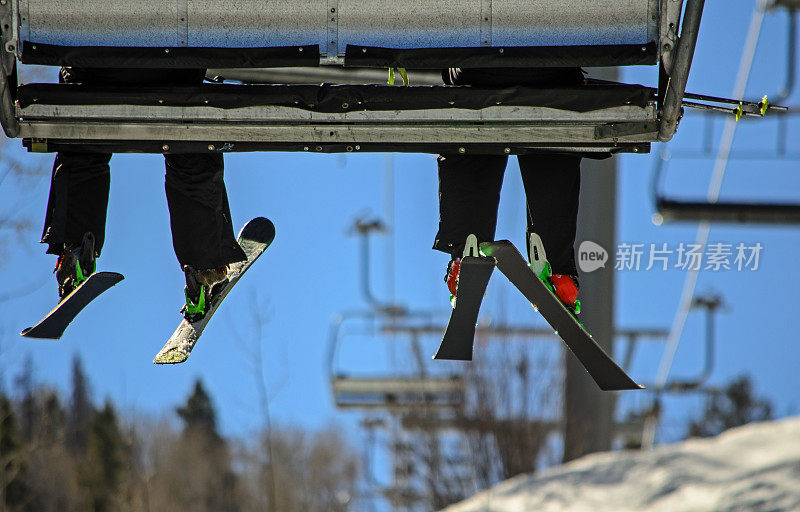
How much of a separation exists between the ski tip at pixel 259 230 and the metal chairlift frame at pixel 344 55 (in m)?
1.36

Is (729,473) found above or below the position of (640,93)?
below

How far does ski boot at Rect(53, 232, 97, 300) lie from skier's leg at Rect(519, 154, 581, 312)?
1770mm

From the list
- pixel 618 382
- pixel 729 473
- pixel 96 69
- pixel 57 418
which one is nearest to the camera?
pixel 96 69

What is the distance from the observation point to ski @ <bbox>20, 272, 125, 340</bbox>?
4840mm

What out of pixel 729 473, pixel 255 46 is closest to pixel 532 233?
pixel 255 46

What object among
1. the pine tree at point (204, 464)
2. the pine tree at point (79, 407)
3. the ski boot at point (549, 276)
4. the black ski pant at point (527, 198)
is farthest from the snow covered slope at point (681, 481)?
the pine tree at point (79, 407)

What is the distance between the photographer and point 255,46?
13.9ft

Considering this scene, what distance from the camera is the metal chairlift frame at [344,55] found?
4.17 m

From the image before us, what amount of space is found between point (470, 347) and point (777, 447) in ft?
18.2

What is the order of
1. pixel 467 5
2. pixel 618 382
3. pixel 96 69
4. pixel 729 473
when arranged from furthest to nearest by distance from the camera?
pixel 729 473 → pixel 618 382 → pixel 96 69 → pixel 467 5

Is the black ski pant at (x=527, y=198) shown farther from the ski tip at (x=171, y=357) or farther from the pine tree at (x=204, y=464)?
the pine tree at (x=204, y=464)

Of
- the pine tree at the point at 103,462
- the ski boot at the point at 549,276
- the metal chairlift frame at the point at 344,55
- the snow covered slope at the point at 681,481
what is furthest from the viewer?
the pine tree at the point at 103,462

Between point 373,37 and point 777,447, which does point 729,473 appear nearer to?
point 777,447

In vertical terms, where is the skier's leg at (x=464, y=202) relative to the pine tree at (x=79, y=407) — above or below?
above
